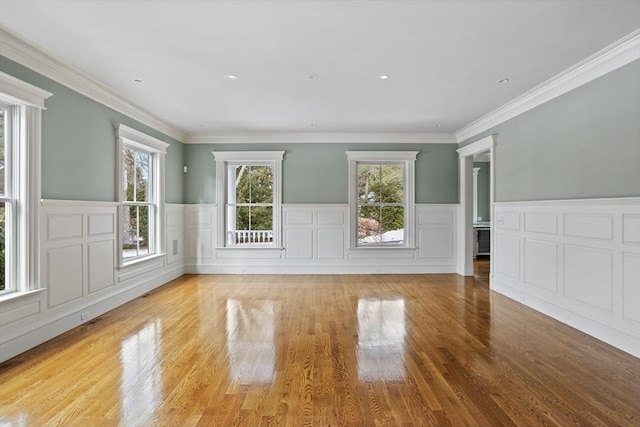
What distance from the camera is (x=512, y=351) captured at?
3.05 meters

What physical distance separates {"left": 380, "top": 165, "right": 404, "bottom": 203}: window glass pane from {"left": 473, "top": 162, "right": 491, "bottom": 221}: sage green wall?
3.46 m

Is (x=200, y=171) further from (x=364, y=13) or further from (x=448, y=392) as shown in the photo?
(x=448, y=392)

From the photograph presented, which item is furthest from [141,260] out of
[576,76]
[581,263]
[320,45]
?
[576,76]

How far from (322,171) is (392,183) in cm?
138

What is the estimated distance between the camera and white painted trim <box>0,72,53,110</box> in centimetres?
282

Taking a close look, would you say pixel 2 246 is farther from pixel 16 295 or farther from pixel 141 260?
pixel 141 260

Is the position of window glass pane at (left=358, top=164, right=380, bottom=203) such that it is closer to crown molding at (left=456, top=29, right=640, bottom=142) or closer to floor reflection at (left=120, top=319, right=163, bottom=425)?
crown molding at (left=456, top=29, right=640, bottom=142)

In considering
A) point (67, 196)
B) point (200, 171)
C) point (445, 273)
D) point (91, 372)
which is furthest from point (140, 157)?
point (445, 273)

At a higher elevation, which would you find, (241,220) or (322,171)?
(322,171)

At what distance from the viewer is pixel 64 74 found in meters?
3.50

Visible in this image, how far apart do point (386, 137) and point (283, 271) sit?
3.19m

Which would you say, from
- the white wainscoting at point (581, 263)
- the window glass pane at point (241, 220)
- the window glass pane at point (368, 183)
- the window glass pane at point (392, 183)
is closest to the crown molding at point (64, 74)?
the window glass pane at point (241, 220)

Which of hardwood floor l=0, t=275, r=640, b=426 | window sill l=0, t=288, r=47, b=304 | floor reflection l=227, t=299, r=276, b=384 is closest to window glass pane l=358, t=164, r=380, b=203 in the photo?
hardwood floor l=0, t=275, r=640, b=426

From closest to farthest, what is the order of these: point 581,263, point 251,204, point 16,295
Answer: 1. point 16,295
2. point 581,263
3. point 251,204
